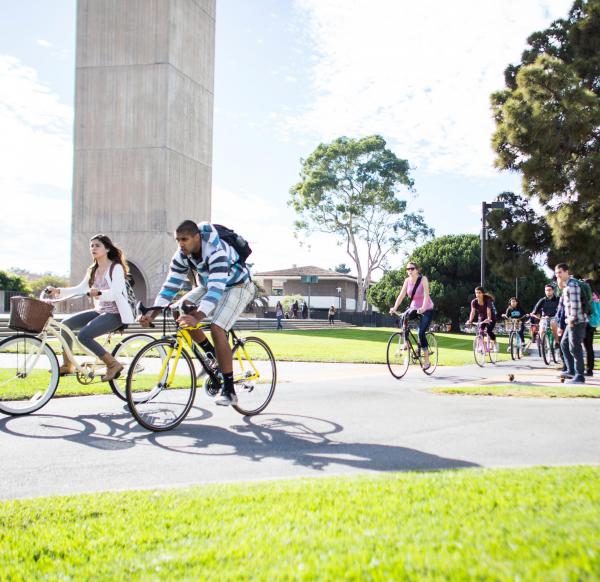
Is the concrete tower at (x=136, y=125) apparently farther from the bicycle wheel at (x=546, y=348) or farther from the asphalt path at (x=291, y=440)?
the asphalt path at (x=291, y=440)

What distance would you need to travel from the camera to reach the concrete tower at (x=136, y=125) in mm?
42750

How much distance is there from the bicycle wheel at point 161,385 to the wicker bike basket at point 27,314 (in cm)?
134

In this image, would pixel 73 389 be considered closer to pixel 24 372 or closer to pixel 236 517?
pixel 24 372

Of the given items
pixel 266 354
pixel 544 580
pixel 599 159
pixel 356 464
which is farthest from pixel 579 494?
pixel 599 159

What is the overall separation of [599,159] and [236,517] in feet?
63.8

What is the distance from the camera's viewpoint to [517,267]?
25.3 metres

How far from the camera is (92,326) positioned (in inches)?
265

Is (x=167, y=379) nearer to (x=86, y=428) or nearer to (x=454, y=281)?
(x=86, y=428)

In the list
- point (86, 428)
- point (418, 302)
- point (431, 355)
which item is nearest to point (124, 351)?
point (86, 428)

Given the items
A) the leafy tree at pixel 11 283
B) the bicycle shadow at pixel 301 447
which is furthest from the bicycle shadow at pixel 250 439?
the leafy tree at pixel 11 283

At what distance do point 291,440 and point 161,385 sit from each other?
1.27 metres

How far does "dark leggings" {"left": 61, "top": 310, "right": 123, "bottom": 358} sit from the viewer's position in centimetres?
663

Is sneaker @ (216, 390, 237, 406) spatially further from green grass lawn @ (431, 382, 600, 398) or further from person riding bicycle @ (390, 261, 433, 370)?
person riding bicycle @ (390, 261, 433, 370)

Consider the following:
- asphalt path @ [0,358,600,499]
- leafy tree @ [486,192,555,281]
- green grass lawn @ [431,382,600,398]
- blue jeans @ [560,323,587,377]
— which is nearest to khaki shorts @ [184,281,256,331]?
asphalt path @ [0,358,600,499]
